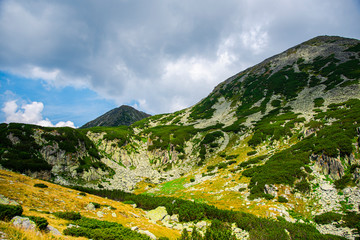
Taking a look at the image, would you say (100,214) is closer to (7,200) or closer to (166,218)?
(7,200)

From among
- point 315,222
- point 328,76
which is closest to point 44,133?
point 315,222

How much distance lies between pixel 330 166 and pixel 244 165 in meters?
14.6

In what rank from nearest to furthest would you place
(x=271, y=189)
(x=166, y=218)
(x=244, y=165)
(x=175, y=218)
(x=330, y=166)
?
1. (x=175, y=218)
2. (x=166, y=218)
3. (x=330, y=166)
4. (x=271, y=189)
5. (x=244, y=165)

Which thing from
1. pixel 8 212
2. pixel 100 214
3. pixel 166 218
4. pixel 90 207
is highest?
pixel 8 212

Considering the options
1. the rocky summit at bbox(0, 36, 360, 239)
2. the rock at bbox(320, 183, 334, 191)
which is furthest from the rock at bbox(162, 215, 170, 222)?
the rock at bbox(320, 183, 334, 191)

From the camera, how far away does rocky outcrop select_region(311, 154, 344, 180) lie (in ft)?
66.8

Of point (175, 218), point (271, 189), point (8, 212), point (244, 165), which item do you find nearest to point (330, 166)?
point (271, 189)

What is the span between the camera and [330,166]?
70.2 ft

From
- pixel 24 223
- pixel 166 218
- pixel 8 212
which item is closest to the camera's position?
pixel 24 223

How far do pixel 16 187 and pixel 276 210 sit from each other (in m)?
26.0

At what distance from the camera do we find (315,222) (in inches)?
642

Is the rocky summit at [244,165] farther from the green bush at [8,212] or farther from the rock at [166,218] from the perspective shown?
the green bush at [8,212]

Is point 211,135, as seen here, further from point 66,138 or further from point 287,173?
point 66,138

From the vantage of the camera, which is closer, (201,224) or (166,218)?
(201,224)
